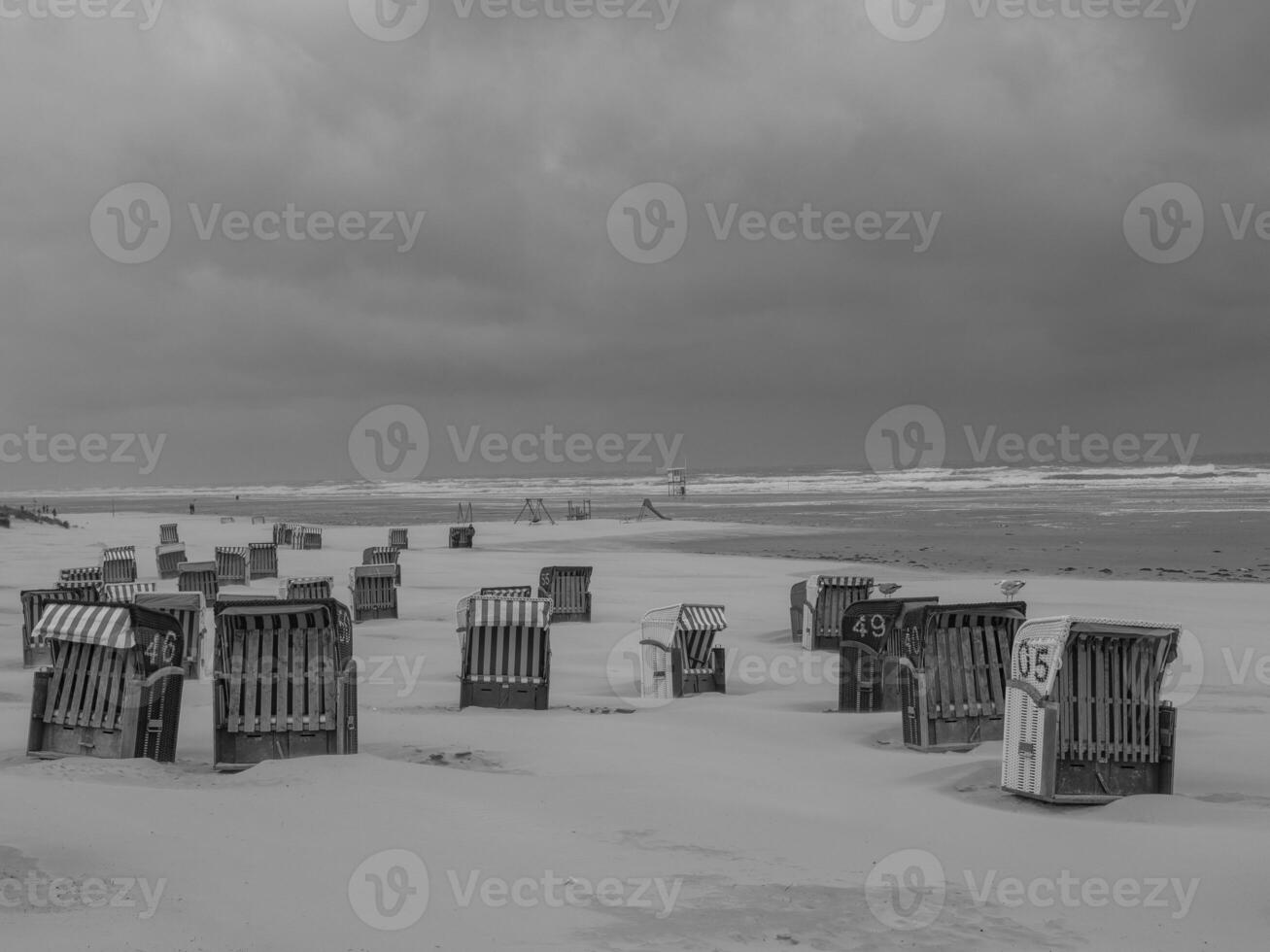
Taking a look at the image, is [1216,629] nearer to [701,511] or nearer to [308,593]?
[308,593]

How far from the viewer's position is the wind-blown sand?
4.83 metres

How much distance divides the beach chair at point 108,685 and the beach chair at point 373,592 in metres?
9.90

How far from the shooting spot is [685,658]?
1216 centimetres

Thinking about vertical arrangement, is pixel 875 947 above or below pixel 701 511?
below

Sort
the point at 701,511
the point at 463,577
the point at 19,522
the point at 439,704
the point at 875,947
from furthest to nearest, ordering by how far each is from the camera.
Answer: the point at 701,511 → the point at 19,522 → the point at 463,577 → the point at 439,704 → the point at 875,947

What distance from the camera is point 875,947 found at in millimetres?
4695

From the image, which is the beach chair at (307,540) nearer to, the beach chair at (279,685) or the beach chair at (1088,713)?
the beach chair at (279,685)

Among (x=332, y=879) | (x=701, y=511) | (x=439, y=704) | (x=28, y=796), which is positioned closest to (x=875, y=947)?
(x=332, y=879)

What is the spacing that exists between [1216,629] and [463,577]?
54.9 feet
